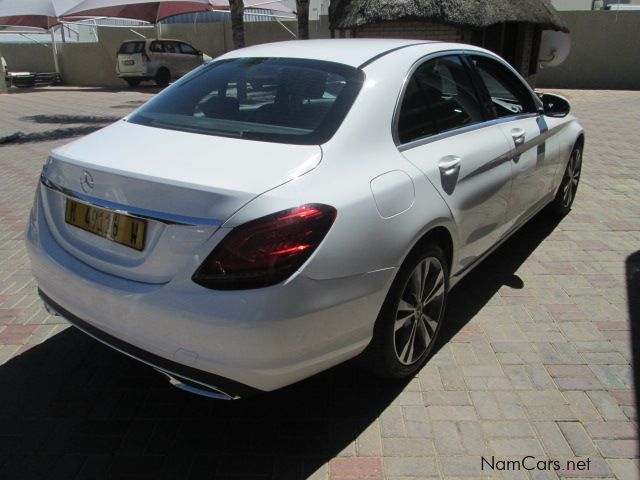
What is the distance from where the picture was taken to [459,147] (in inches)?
124

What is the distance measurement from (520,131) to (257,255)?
2507mm

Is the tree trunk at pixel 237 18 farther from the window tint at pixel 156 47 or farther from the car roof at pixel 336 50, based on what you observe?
the window tint at pixel 156 47

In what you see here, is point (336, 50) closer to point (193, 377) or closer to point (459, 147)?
point (459, 147)

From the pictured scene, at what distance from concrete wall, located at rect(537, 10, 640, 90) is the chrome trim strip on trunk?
66.8 feet

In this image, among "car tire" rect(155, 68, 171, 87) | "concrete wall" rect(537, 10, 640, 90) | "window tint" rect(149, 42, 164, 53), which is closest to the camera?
"concrete wall" rect(537, 10, 640, 90)

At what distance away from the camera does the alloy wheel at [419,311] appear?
2.76 meters

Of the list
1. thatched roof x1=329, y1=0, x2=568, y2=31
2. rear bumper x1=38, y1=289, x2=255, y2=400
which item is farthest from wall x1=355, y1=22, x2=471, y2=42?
rear bumper x1=38, y1=289, x2=255, y2=400

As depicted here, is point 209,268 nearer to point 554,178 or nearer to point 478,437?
point 478,437

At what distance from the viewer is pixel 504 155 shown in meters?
3.57

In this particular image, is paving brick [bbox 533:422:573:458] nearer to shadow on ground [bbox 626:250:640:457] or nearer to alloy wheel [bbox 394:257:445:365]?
shadow on ground [bbox 626:250:640:457]

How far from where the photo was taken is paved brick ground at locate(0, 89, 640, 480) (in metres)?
2.48

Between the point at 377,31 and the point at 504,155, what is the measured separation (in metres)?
9.74

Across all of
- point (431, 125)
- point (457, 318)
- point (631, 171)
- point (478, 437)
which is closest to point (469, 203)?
point (431, 125)

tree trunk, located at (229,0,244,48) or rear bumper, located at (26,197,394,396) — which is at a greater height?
tree trunk, located at (229,0,244,48)
